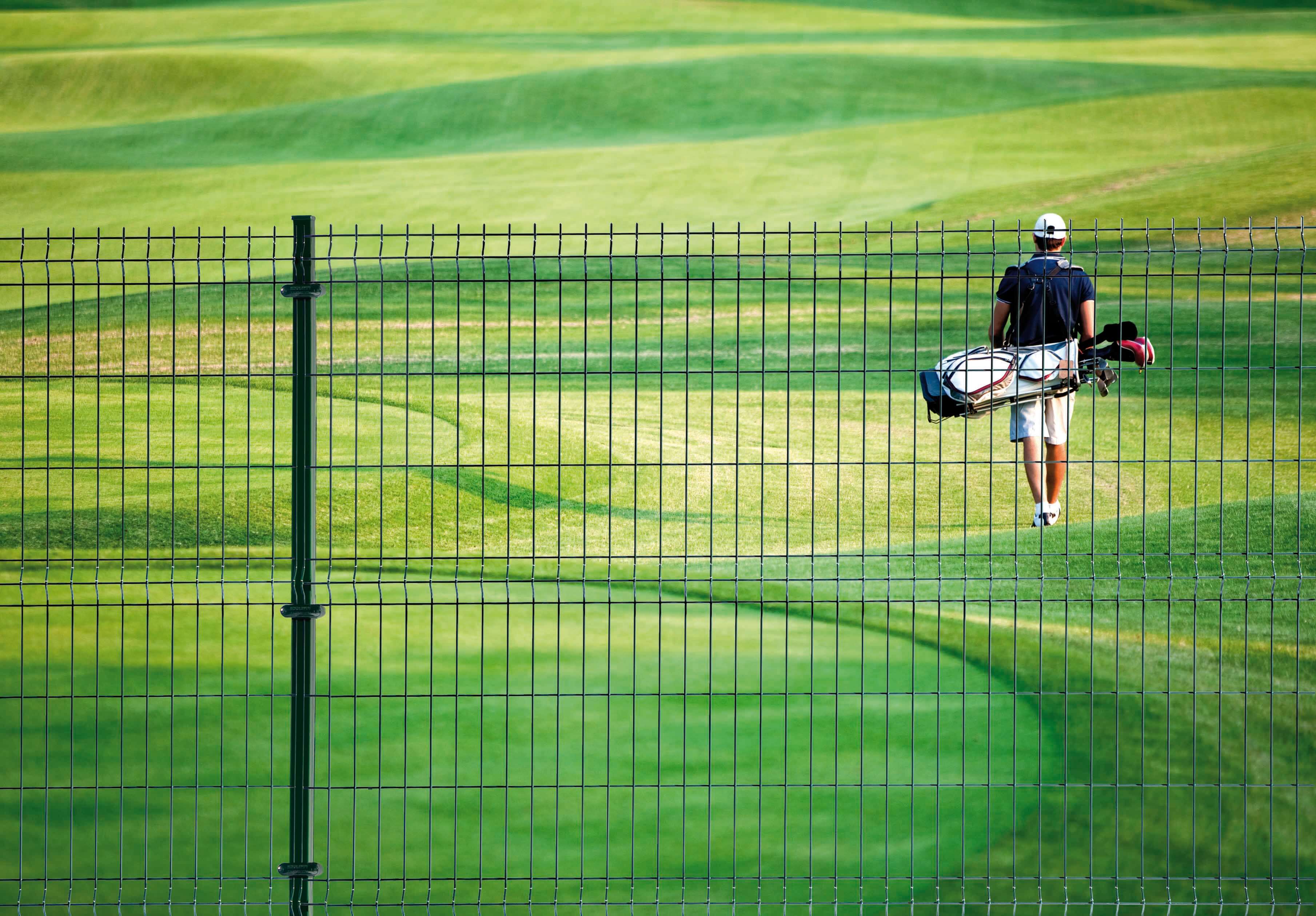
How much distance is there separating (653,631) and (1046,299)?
161 inches

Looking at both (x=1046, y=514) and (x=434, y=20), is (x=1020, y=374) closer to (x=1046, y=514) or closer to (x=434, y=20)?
(x=1046, y=514)

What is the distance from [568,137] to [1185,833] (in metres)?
24.1

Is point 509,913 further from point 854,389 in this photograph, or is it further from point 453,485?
point 854,389

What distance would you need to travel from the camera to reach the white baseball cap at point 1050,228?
20.9ft

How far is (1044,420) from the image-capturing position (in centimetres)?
723

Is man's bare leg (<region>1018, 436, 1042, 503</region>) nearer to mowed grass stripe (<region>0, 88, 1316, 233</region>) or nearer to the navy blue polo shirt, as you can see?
the navy blue polo shirt

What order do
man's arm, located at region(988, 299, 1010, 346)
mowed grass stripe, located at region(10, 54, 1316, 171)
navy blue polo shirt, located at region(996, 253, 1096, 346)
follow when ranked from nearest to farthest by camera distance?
navy blue polo shirt, located at region(996, 253, 1096, 346)
man's arm, located at region(988, 299, 1010, 346)
mowed grass stripe, located at region(10, 54, 1316, 171)

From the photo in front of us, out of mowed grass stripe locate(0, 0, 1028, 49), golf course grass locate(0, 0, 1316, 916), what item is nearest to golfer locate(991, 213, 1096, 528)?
golf course grass locate(0, 0, 1316, 916)

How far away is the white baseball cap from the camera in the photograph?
6379 millimetres

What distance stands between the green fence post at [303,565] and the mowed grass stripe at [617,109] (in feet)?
78.9

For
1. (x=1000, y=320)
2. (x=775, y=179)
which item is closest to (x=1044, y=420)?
(x=1000, y=320)

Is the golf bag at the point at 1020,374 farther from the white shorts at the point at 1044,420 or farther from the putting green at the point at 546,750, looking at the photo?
the putting green at the point at 546,750

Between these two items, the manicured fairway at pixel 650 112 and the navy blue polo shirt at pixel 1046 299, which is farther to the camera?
the manicured fairway at pixel 650 112

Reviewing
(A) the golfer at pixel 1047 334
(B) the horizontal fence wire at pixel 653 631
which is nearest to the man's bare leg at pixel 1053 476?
(A) the golfer at pixel 1047 334
